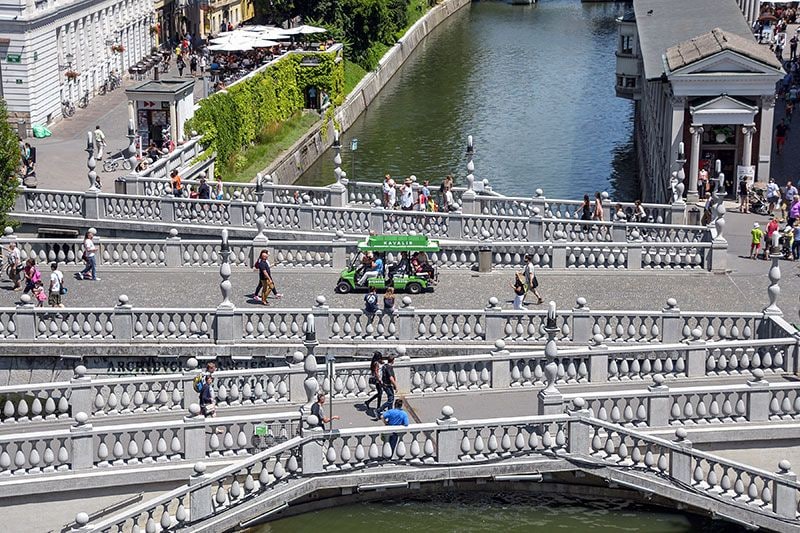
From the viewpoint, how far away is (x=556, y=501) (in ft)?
111

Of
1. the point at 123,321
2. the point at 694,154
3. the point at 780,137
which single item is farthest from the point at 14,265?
the point at 780,137

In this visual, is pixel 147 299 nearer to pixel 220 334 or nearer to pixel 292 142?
pixel 220 334

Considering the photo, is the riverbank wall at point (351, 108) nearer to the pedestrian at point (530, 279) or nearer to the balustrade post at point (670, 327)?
the pedestrian at point (530, 279)

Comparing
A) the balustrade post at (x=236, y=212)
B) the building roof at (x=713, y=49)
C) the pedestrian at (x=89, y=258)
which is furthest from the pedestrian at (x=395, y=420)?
the building roof at (x=713, y=49)

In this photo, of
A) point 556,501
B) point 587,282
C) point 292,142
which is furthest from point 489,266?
point 292,142

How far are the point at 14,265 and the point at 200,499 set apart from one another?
51.6 ft

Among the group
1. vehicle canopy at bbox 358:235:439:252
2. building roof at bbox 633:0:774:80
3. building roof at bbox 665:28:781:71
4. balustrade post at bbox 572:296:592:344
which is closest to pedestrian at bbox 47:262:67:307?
vehicle canopy at bbox 358:235:439:252

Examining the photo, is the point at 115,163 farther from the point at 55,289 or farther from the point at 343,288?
Result: the point at 55,289

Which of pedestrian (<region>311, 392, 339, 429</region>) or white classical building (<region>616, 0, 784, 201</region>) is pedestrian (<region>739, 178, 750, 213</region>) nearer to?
white classical building (<region>616, 0, 784, 201</region>)

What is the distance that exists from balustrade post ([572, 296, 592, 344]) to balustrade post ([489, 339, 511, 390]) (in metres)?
2.81

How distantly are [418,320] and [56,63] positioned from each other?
3999cm

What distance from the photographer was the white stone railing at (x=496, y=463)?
1224 inches

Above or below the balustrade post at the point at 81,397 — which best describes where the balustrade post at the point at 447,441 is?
below

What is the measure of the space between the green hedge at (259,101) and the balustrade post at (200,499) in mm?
33024
